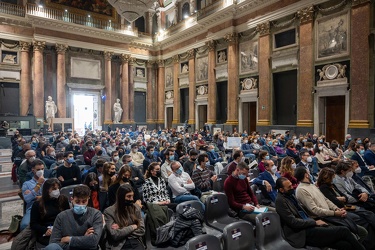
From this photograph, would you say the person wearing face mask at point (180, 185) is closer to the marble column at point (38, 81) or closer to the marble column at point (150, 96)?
the marble column at point (38, 81)

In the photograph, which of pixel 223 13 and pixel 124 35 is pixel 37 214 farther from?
pixel 124 35

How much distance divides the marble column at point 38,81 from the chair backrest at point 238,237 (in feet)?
72.1

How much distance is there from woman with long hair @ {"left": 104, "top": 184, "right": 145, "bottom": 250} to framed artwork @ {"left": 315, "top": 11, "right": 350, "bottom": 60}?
46.6ft

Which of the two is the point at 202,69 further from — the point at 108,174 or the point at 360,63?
the point at 108,174

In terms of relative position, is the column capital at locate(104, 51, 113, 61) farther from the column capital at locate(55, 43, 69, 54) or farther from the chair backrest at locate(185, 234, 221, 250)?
the chair backrest at locate(185, 234, 221, 250)

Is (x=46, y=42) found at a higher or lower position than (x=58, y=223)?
higher

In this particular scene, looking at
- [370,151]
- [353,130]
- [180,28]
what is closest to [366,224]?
[370,151]

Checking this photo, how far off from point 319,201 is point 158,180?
2.75 m

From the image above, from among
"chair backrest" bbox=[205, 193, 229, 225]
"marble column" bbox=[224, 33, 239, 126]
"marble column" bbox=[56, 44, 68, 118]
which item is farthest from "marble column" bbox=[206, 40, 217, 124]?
"chair backrest" bbox=[205, 193, 229, 225]

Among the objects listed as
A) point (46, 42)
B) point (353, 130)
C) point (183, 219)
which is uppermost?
point (46, 42)

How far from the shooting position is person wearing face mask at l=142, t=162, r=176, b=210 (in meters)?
4.84

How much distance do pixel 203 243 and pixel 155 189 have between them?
214 centimetres

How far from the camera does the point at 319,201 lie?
4.26 metres

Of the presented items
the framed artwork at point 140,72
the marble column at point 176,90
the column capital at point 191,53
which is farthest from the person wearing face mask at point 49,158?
the framed artwork at point 140,72
